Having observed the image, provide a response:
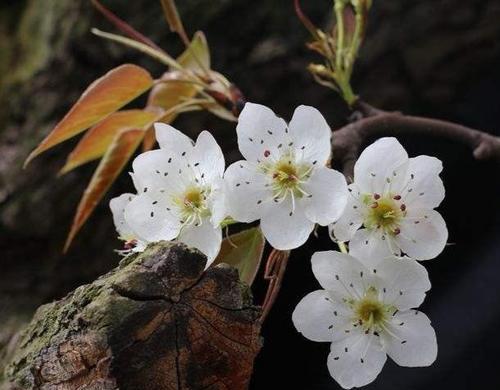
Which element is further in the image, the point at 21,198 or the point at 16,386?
the point at 21,198

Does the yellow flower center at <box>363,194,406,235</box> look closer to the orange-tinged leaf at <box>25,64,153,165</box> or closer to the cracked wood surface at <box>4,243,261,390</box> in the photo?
the cracked wood surface at <box>4,243,261,390</box>

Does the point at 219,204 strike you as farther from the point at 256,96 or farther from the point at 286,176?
the point at 256,96

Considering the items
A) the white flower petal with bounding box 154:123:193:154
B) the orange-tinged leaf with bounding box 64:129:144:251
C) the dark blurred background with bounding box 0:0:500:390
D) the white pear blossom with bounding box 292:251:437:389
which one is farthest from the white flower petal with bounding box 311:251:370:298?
the dark blurred background with bounding box 0:0:500:390

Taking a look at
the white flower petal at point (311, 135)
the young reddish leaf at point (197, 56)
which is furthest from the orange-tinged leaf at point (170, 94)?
the white flower petal at point (311, 135)

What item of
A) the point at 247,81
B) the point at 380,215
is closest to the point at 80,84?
the point at 247,81

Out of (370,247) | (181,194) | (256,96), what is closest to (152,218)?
(181,194)

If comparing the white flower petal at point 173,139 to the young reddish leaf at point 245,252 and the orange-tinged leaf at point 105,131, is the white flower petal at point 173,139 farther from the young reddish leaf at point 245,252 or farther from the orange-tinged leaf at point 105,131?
the orange-tinged leaf at point 105,131

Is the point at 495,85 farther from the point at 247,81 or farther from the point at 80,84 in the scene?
the point at 80,84
